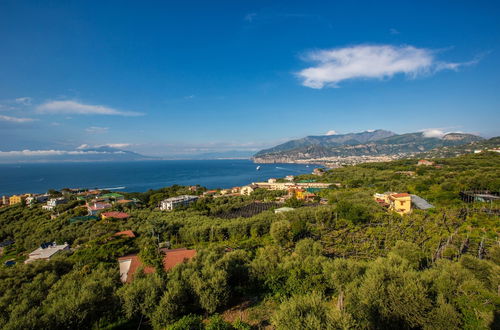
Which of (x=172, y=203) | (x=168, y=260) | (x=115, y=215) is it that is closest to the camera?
(x=168, y=260)

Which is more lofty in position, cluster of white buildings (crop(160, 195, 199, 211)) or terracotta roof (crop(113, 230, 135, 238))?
terracotta roof (crop(113, 230, 135, 238))

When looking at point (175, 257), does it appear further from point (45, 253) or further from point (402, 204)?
point (402, 204)

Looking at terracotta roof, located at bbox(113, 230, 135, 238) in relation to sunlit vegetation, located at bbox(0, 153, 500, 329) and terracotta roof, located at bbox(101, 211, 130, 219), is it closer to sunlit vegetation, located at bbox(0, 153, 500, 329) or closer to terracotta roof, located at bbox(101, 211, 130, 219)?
sunlit vegetation, located at bbox(0, 153, 500, 329)

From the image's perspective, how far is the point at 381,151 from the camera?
197 m

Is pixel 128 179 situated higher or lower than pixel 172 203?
lower

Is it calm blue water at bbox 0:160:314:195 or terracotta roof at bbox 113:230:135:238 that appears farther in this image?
calm blue water at bbox 0:160:314:195

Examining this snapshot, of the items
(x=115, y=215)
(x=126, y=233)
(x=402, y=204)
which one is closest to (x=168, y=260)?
(x=126, y=233)

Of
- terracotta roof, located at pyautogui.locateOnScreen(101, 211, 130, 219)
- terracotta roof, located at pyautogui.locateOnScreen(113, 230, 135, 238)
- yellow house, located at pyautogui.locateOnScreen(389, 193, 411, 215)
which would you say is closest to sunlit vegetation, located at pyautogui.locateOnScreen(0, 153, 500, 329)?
terracotta roof, located at pyautogui.locateOnScreen(113, 230, 135, 238)

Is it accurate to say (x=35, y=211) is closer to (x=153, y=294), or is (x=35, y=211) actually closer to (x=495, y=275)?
(x=153, y=294)

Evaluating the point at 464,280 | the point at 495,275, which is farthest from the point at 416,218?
the point at 464,280

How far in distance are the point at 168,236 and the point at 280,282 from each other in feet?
41.7

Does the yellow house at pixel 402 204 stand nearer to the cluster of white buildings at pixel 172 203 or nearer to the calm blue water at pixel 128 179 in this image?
the cluster of white buildings at pixel 172 203

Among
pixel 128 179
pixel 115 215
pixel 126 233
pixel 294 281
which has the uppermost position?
pixel 294 281

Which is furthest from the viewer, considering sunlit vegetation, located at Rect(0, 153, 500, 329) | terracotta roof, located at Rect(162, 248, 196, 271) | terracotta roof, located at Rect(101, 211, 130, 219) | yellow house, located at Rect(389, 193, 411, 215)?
terracotta roof, located at Rect(101, 211, 130, 219)
